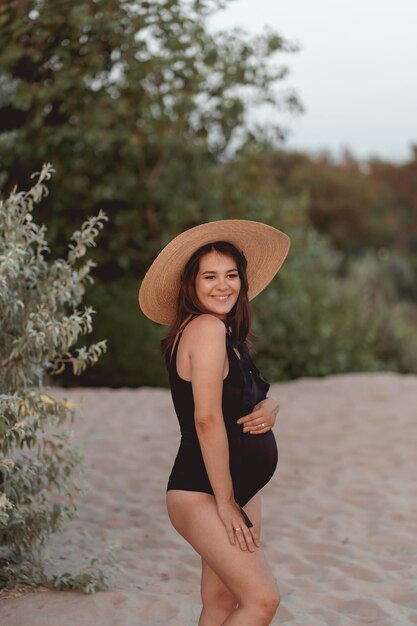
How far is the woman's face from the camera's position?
2.93m

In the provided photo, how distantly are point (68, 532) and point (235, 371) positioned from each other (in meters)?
2.81

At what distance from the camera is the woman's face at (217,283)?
2.93 m

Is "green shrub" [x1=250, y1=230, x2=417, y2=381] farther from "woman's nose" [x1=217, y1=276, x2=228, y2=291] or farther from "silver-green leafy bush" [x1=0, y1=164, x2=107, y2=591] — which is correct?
"woman's nose" [x1=217, y1=276, x2=228, y2=291]

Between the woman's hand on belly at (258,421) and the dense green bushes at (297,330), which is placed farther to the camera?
the dense green bushes at (297,330)

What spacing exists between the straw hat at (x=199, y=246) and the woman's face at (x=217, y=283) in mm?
75

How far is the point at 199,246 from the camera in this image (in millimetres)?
3004

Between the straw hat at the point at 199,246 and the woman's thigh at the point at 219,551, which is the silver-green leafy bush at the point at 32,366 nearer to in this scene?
the straw hat at the point at 199,246

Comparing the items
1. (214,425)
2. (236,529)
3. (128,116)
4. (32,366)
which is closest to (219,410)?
(214,425)

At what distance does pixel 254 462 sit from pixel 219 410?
27cm

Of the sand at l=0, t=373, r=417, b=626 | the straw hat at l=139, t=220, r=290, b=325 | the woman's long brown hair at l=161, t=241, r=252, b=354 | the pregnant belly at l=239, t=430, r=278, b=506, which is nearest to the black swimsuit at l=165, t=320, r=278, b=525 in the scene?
the pregnant belly at l=239, t=430, r=278, b=506

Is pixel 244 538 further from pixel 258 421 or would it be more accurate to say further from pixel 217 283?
pixel 217 283

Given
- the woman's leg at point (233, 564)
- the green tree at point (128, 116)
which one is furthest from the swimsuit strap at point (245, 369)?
the green tree at point (128, 116)

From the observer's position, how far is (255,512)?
2.99 m

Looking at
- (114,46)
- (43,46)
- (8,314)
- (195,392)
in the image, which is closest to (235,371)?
(195,392)
